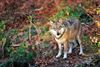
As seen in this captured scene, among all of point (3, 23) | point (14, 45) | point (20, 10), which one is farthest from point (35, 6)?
point (14, 45)

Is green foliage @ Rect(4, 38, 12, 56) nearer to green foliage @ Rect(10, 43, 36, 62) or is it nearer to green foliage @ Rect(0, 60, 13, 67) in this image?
green foliage @ Rect(10, 43, 36, 62)

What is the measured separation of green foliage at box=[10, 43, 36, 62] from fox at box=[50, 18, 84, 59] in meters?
0.89

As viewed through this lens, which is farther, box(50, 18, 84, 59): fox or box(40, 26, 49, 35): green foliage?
box(40, 26, 49, 35): green foliage

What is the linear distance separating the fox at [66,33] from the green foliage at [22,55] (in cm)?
89

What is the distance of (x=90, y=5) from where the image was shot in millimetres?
13711

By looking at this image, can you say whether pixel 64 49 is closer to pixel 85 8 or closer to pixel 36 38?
pixel 36 38

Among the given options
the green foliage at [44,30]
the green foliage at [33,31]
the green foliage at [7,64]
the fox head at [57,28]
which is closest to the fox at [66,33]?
the fox head at [57,28]

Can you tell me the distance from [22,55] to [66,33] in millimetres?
1749

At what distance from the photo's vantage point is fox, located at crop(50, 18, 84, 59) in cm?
1026

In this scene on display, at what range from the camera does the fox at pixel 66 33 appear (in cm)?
1026

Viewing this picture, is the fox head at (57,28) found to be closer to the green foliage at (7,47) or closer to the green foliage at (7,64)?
the green foliage at (7,64)

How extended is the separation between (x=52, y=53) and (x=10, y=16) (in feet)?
10.8

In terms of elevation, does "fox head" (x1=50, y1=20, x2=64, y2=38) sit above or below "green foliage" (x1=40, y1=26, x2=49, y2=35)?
above

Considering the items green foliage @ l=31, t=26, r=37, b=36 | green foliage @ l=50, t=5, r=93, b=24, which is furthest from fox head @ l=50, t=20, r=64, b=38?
green foliage @ l=50, t=5, r=93, b=24
